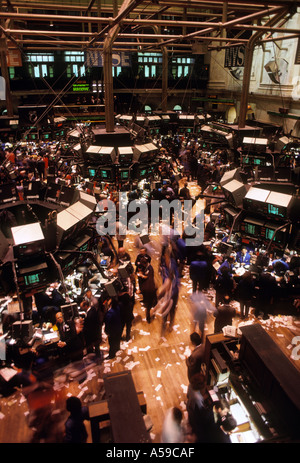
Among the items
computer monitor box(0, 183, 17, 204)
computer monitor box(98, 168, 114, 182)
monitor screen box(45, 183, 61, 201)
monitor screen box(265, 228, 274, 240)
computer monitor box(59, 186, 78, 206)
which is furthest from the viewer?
computer monitor box(98, 168, 114, 182)

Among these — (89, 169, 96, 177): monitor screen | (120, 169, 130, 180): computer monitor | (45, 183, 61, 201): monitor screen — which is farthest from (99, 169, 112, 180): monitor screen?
(45, 183, 61, 201): monitor screen

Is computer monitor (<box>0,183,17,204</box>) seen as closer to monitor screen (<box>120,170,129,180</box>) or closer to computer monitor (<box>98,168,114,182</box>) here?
computer monitor (<box>98,168,114,182</box>)

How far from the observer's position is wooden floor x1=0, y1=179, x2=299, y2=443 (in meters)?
4.89

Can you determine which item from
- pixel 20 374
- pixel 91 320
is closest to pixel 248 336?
pixel 91 320

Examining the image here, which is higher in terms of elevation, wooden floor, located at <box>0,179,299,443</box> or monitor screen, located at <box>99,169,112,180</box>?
monitor screen, located at <box>99,169,112,180</box>

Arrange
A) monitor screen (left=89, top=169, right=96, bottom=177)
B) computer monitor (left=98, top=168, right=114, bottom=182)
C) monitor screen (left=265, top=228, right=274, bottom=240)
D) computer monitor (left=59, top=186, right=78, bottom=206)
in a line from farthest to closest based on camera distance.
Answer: monitor screen (left=89, top=169, right=96, bottom=177) < computer monitor (left=98, top=168, right=114, bottom=182) < monitor screen (left=265, top=228, right=274, bottom=240) < computer monitor (left=59, top=186, right=78, bottom=206)

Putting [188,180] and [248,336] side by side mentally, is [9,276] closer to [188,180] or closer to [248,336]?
[248,336]

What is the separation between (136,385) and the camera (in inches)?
221

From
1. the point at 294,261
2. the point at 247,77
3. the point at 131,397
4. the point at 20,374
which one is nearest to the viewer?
the point at 131,397

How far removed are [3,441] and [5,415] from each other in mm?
454

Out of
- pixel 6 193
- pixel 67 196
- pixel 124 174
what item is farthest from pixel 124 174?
pixel 6 193

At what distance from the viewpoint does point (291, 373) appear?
381 centimetres

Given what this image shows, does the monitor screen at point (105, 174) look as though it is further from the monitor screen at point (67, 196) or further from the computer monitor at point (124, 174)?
the monitor screen at point (67, 196)

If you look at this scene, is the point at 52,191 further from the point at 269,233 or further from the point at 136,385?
the point at 269,233
